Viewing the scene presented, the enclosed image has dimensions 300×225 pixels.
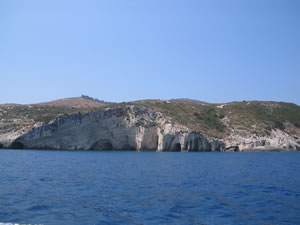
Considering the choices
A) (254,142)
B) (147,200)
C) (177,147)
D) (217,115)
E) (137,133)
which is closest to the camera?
(147,200)

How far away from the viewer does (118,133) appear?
7112 centimetres

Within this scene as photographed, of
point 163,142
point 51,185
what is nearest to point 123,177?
point 51,185

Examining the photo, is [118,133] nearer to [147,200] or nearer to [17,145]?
[17,145]

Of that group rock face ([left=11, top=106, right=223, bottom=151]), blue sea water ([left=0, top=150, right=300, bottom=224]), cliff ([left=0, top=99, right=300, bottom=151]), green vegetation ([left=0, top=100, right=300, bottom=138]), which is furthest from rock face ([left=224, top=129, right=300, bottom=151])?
blue sea water ([left=0, top=150, right=300, bottom=224])

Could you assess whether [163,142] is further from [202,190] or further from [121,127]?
[202,190]

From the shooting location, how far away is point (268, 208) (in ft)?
51.6

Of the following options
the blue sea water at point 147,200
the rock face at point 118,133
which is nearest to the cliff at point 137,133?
the rock face at point 118,133

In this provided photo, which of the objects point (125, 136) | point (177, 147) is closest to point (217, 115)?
point (177, 147)

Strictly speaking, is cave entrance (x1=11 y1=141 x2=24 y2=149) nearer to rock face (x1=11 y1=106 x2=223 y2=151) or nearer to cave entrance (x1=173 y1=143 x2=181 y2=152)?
rock face (x1=11 y1=106 x2=223 y2=151)

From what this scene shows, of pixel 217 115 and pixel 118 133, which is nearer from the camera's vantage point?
pixel 118 133

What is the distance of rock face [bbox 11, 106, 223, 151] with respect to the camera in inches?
2729

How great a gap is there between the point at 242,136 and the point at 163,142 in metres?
19.6

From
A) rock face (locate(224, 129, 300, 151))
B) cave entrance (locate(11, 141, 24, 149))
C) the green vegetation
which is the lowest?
cave entrance (locate(11, 141, 24, 149))

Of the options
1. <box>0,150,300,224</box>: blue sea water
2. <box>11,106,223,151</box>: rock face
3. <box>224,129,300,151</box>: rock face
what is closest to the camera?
<box>0,150,300,224</box>: blue sea water
